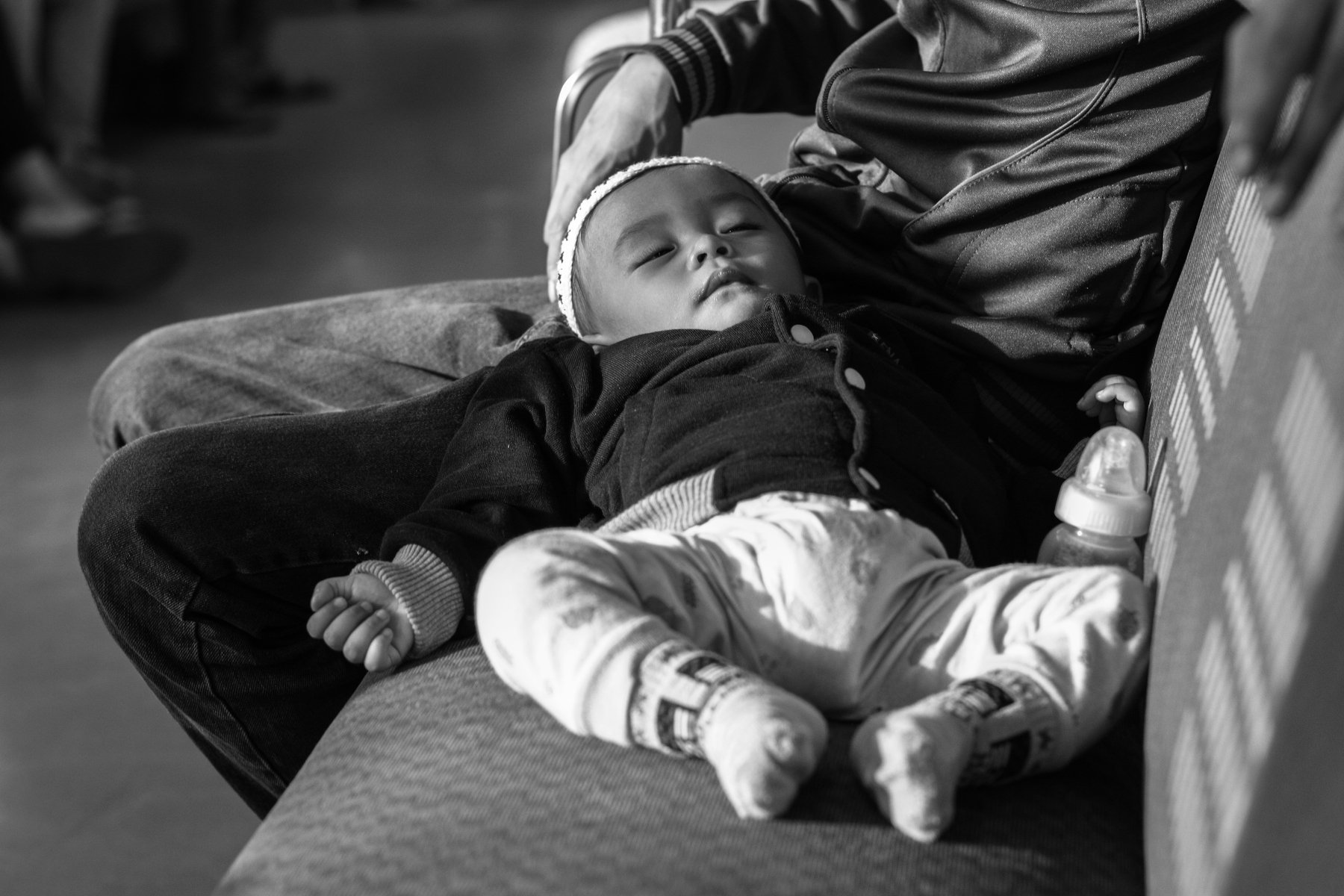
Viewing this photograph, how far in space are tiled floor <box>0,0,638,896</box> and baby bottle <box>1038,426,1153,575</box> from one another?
1088mm

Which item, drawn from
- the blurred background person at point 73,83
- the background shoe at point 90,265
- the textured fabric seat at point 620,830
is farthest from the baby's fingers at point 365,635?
the blurred background person at point 73,83

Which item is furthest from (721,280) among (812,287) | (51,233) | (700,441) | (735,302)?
(51,233)

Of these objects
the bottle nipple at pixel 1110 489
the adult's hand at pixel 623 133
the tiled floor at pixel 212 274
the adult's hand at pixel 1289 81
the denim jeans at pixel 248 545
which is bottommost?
the tiled floor at pixel 212 274

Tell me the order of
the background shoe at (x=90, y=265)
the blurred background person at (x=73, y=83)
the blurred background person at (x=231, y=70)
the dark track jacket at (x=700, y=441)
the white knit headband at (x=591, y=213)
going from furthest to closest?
the blurred background person at (x=231, y=70), the blurred background person at (x=73, y=83), the background shoe at (x=90, y=265), the white knit headband at (x=591, y=213), the dark track jacket at (x=700, y=441)

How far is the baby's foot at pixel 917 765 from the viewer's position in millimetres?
815

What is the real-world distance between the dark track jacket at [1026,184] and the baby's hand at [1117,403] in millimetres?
25

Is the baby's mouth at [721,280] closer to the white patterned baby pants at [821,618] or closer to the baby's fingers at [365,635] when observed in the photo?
the white patterned baby pants at [821,618]

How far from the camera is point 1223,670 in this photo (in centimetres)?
78

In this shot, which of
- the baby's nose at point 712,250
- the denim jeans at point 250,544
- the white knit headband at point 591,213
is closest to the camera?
the denim jeans at point 250,544

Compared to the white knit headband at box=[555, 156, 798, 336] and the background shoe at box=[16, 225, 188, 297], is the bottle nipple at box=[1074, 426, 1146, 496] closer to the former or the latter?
the white knit headband at box=[555, 156, 798, 336]

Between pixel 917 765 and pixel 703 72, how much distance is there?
97 cm

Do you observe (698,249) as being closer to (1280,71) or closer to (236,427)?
(236,427)

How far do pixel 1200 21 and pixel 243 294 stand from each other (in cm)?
267

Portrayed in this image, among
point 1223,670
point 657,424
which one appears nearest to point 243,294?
point 657,424
